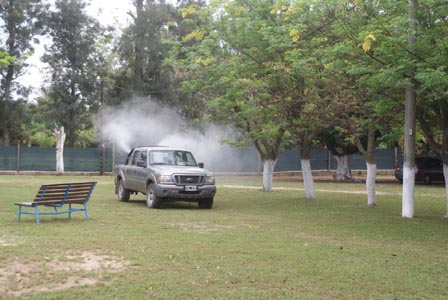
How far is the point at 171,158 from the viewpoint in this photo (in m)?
17.4

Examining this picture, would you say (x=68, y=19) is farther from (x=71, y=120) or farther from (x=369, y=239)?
(x=369, y=239)

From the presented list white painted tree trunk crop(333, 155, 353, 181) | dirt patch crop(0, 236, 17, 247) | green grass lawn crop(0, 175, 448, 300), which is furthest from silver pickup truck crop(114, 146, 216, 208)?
white painted tree trunk crop(333, 155, 353, 181)

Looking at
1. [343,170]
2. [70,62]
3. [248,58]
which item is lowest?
[343,170]

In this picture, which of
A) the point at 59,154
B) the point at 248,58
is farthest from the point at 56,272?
the point at 59,154

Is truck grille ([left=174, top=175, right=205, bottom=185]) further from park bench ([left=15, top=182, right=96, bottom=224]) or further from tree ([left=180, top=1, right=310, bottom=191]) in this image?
park bench ([left=15, top=182, right=96, bottom=224])

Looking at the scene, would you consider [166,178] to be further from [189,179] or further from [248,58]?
[248,58]

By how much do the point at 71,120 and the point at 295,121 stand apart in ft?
101

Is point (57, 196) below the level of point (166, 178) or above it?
below

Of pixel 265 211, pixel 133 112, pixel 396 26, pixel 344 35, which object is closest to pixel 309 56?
pixel 344 35

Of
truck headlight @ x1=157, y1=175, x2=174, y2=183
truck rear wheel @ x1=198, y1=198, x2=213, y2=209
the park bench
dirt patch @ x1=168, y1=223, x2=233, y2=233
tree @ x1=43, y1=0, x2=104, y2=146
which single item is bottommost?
dirt patch @ x1=168, y1=223, x2=233, y2=233

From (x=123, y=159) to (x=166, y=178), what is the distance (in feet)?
77.8

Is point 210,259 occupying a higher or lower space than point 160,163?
lower

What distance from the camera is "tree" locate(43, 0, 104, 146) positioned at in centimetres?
4409

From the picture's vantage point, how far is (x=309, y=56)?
14.6 metres
